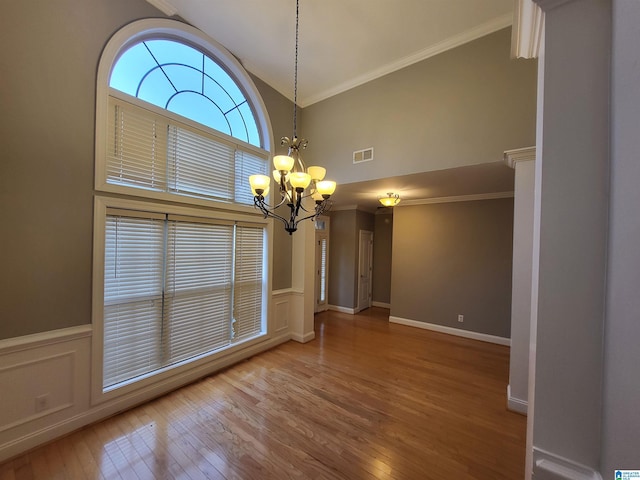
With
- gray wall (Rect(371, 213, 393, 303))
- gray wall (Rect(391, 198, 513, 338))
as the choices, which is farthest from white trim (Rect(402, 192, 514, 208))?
gray wall (Rect(371, 213, 393, 303))

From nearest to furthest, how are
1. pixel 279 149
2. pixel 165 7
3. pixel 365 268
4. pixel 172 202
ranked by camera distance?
pixel 165 7
pixel 172 202
pixel 279 149
pixel 365 268

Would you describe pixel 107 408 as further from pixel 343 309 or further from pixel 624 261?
pixel 343 309

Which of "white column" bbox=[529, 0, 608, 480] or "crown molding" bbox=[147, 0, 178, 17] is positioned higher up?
"crown molding" bbox=[147, 0, 178, 17]

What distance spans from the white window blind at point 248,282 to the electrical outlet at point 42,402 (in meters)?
1.81

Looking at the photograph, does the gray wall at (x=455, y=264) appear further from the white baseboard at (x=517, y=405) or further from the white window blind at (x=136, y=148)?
the white window blind at (x=136, y=148)

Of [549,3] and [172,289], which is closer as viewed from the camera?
[549,3]

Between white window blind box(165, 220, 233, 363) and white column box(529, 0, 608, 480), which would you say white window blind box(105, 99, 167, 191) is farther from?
white column box(529, 0, 608, 480)

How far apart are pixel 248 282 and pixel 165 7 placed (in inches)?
136

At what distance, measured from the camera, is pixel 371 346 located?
414cm

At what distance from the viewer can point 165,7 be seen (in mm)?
2674

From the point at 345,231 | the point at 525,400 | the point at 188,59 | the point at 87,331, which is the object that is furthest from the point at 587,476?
the point at 345,231

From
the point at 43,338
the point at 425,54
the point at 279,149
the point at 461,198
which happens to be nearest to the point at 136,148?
the point at 43,338

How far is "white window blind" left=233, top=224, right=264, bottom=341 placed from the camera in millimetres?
3541

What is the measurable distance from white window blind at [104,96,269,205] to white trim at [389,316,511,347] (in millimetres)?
4185
